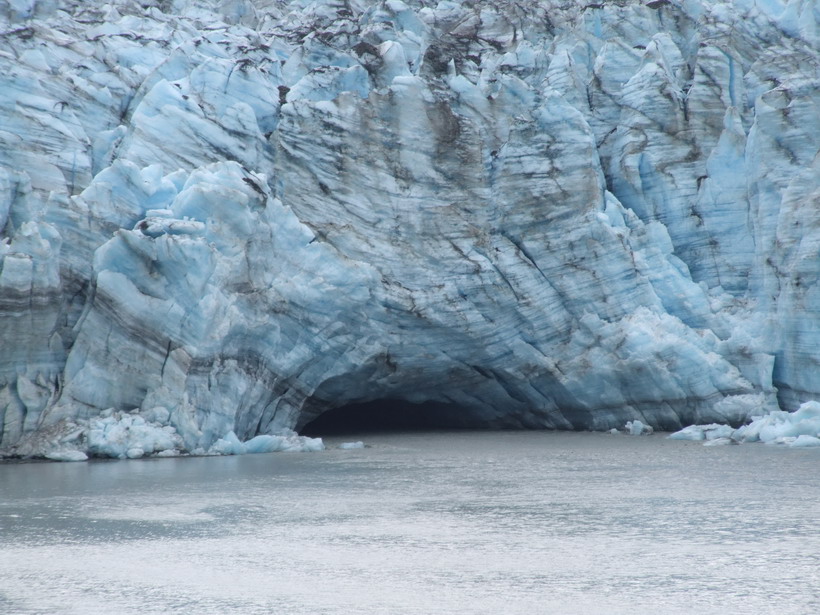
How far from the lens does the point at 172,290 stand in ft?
45.8

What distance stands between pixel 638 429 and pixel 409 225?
490 centimetres

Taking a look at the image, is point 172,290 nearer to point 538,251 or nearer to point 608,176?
point 538,251

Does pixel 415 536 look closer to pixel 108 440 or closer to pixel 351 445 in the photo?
pixel 108 440

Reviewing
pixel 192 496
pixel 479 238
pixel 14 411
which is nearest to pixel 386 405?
pixel 479 238

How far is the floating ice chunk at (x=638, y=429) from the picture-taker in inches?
645

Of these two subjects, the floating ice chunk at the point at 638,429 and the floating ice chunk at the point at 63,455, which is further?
the floating ice chunk at the point at 638,429

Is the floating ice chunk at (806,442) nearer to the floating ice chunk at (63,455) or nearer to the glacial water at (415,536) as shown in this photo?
the glacial water at (415,536)

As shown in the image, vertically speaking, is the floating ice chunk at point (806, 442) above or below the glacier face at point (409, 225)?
below

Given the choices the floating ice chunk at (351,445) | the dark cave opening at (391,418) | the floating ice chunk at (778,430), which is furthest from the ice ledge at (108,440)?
the floating ice chunk at (778,430)

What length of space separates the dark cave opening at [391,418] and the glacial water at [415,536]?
6.01 m

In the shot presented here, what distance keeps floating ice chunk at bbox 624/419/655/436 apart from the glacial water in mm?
3347

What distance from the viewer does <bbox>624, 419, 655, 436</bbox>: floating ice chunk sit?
53.7 ft

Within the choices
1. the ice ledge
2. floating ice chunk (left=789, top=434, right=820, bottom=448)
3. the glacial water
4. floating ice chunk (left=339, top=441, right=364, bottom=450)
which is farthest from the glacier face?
the glacial water

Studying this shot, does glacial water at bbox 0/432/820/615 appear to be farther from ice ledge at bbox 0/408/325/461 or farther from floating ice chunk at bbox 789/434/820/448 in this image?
floating ice chunk at bbox 789/434/820/448
